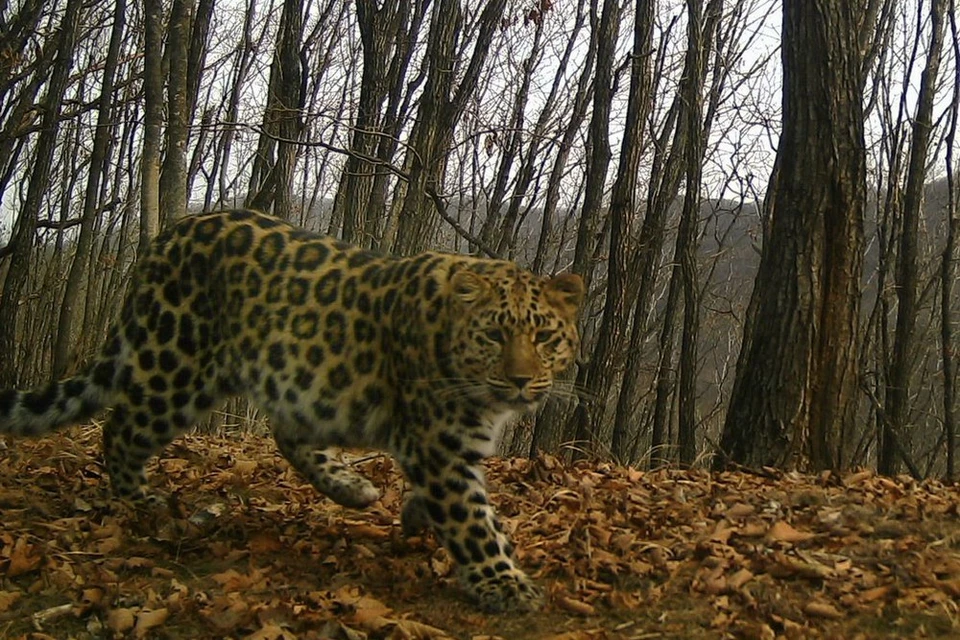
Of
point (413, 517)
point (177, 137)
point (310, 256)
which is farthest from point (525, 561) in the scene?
point (177, 137)

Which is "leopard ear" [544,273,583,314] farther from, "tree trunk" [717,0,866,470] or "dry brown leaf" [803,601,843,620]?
"tree trunk" [717,0,866,470]

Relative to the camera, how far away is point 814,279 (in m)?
6.84

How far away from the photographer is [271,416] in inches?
226

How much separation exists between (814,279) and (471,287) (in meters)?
2.99

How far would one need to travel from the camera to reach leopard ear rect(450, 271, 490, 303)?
501 cm

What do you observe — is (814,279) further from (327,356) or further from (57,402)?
(57,402)

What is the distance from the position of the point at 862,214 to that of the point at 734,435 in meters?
1.80

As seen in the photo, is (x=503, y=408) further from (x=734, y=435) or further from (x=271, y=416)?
(x=734, y=435)

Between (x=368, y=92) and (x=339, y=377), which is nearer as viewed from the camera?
(x=339, y=377)

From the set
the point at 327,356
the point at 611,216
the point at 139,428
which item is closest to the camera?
the point at 327,356

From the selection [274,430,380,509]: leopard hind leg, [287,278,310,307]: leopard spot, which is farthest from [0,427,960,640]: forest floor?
[287,278,310,307]: leopard spot

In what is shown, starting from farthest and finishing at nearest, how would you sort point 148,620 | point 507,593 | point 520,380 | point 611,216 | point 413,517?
point 611,216
point 413,517
point 520,380
point 507,593
point 148,620

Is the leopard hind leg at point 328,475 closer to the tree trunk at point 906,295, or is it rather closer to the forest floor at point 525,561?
the forest floor at point 525,561

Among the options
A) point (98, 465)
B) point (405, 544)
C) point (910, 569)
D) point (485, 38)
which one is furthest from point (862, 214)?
point (485, 38)
